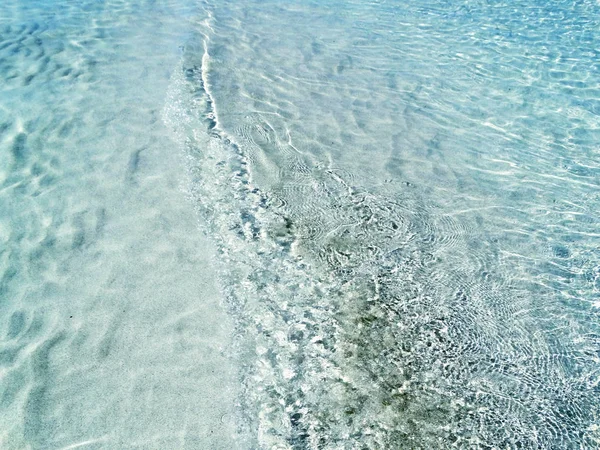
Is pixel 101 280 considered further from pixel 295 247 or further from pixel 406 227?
pixel 406 227

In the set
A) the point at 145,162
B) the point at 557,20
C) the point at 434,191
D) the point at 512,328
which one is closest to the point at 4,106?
the point at 145,162

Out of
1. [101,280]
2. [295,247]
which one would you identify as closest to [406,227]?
[295,247]

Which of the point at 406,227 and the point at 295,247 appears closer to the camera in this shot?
the point at 295,247

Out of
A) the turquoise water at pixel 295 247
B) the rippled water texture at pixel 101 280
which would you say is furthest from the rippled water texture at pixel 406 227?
the rippled water texture at pixel 101 280

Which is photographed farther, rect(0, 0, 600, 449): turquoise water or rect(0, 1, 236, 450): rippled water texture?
rect(0, 0, 600, 449): turquoise water

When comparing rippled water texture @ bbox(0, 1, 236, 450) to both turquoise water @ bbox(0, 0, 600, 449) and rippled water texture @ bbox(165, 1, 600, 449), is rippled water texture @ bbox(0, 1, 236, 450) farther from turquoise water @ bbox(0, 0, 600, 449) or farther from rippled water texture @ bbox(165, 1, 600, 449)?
rippled water texture @ bbox(165, 1, 600, 449)

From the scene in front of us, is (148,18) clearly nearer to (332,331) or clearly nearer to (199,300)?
(199,300)

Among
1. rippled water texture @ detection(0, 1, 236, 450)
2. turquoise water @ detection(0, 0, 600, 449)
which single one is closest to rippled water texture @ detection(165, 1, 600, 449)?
turquoise water @ detection(0, 0, 600, 449)

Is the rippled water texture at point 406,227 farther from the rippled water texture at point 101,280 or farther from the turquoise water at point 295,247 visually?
the rippled water texture at point 101,280
